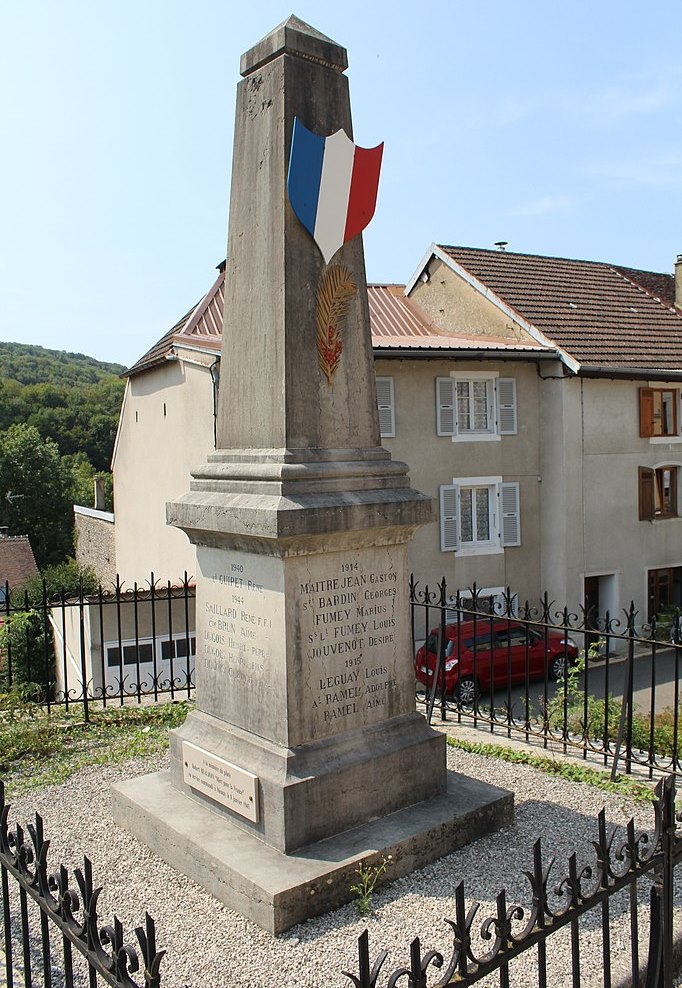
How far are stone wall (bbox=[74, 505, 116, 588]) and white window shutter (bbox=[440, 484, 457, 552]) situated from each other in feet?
45.0

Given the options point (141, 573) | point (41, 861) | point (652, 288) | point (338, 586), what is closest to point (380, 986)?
point (41, 861)

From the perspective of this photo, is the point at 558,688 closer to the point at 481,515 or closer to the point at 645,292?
the point at 481,515

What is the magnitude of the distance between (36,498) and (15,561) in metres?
15.7

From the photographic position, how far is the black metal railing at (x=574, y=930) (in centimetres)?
218

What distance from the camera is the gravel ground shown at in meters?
3.50

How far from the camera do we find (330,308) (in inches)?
184

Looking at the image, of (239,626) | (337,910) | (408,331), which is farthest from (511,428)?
(337,910)

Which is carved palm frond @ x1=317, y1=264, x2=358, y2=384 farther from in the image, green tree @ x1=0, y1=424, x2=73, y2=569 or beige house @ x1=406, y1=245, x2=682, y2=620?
green tree @ x1=0, y1=424, x2=73, y2=569

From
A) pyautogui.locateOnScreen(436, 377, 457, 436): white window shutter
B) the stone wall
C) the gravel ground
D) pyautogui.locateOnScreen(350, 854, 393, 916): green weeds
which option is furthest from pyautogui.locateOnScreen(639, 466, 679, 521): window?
pyautogui.locateOnScreen(350, 854, 393, 916): green weeds

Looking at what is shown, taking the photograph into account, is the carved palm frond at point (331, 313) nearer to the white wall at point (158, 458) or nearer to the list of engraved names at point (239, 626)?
the list of engraved names at point (239, 626)

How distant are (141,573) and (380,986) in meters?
21.1

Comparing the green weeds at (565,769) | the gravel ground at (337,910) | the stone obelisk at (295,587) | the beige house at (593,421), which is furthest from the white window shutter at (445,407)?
the stone obelisk at (295,587)

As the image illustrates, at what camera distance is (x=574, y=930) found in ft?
8.44

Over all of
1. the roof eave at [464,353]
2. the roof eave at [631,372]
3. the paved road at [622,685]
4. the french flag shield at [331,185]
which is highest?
the roof eave at [464,353]
